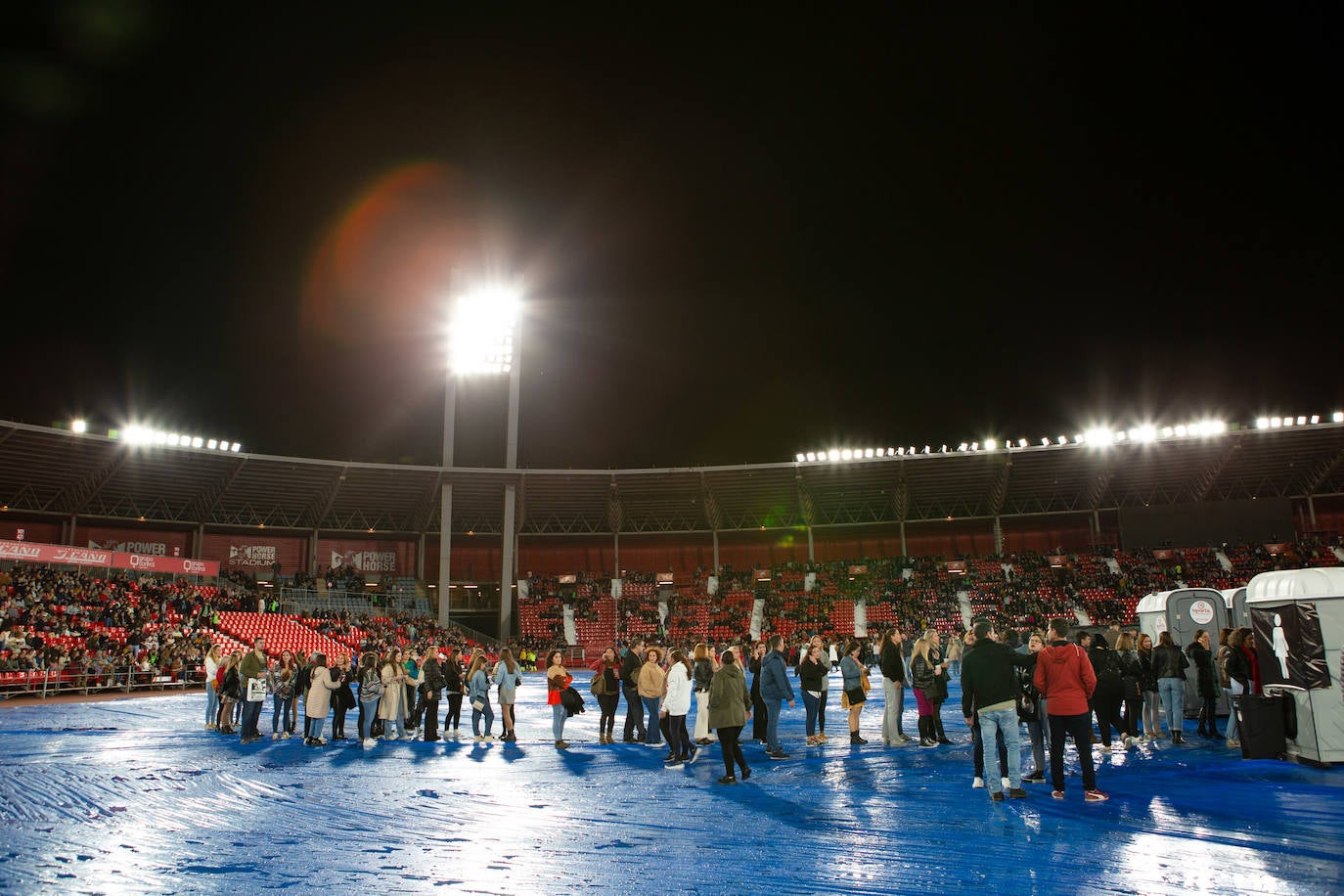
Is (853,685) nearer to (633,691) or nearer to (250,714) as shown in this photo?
(633,691)

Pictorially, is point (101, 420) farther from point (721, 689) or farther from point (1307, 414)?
point (1307, 414)

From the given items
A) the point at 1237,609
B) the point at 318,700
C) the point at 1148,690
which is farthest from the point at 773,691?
the point at 1237,609

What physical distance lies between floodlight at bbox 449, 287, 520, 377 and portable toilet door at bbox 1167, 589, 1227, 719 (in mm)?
38523

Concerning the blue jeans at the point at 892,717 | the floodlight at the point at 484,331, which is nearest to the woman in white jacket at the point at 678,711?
the blue jeans at the point at 892,717

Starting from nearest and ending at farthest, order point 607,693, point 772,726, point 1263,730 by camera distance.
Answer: point 1263,730
point 772,726
point 607,693

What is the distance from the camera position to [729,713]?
9094 mm

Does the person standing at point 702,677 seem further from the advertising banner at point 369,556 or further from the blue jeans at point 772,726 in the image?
the advertising banner at point 369,556

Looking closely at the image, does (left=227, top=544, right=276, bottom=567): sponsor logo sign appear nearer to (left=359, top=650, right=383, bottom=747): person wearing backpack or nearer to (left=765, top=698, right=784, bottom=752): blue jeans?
(left=359, top=650, right=383, bottom=747): person wearing backpack

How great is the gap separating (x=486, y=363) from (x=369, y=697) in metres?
36.0

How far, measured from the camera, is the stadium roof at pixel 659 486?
40281 millimetres

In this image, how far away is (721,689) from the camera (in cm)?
917

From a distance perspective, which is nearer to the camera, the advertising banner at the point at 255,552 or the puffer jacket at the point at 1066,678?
the puffer jacket at the point at 1066,678

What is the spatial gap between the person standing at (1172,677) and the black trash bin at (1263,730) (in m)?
1.23

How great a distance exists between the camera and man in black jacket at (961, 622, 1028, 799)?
7.72 metres
